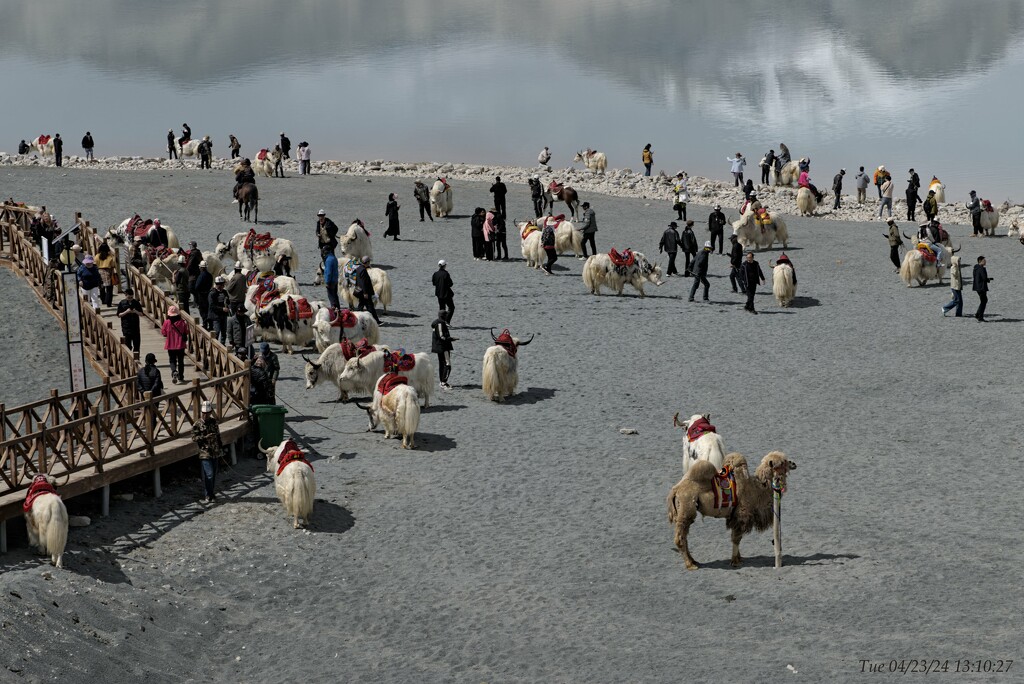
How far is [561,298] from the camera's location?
30.5m

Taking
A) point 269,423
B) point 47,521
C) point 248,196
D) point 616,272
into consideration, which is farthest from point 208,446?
point 248,196

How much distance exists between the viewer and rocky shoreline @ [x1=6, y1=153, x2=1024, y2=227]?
45.0 meters

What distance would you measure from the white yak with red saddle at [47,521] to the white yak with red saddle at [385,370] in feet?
21.7

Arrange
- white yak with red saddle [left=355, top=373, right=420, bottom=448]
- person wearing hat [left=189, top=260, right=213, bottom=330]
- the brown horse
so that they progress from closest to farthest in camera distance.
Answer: white yak with red saddle [left=355, top=373, right=420, bottom=448] → person wearing hat [left=189, top=260, right=213, bottom=330] → the brown horse

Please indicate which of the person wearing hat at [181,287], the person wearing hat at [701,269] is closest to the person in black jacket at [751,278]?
the person wearing hat at [701,269]

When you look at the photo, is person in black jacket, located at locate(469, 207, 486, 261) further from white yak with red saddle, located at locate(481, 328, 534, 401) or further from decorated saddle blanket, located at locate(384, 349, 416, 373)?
decorated saddle blanket, located at locate(384, 349, 416, 373)

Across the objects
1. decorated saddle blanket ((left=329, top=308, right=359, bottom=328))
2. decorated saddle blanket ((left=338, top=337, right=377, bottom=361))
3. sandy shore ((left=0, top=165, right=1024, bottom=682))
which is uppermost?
decorated saddle blanket ((left=329, top=308, right=359, bottom=328))

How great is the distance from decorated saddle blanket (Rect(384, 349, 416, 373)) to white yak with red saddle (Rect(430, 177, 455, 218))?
20.8m

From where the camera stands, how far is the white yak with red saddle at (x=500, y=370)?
21.9 m

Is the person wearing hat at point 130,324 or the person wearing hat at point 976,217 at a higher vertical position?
the person wearing hat at point 976,217

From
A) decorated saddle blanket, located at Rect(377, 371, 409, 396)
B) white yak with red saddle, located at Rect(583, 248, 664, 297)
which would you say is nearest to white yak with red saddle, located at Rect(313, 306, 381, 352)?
decorated saddle blanket, located at Rect(377, 371, 409, 396)

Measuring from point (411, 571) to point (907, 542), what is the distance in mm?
5561

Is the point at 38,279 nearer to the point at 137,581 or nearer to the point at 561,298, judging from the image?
the point at 561,298

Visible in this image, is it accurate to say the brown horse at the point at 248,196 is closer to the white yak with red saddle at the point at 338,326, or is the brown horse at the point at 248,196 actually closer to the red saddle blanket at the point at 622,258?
the red saddle blanket at the point at 622,258
